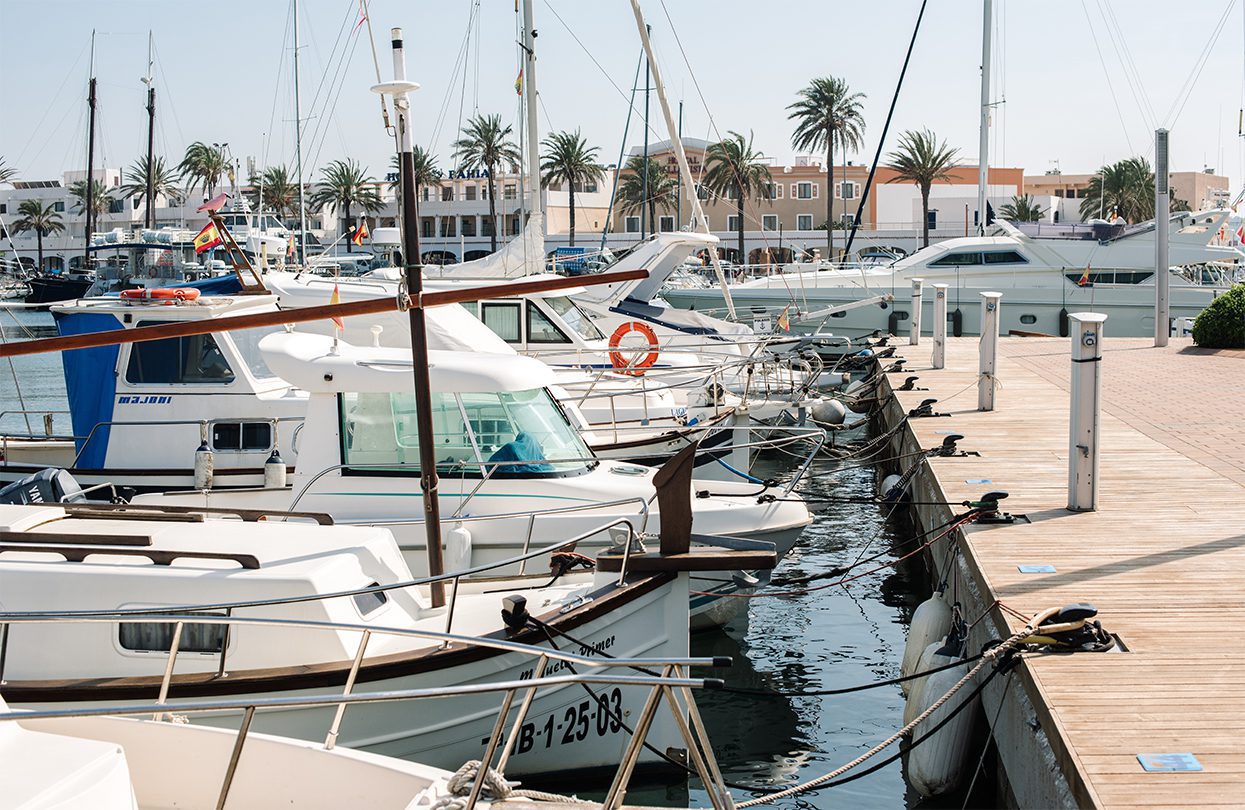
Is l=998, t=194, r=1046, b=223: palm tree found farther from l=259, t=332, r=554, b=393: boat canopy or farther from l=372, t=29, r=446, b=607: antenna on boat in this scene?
l=372, t=29, r=446, b=607: antenna on boat

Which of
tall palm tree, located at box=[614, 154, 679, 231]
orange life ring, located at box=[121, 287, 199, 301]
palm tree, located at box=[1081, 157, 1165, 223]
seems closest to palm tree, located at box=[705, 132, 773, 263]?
tall palm tree, located at box=[614, 154, 679, 231]

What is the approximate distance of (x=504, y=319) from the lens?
1986 cm

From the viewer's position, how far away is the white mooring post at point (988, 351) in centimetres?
1656

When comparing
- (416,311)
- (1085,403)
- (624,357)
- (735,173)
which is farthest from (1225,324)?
(735,173)

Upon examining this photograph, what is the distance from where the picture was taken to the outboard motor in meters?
10.0

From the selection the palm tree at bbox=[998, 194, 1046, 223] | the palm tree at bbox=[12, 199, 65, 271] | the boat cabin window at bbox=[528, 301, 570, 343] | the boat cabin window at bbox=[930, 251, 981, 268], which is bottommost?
the boat cabin window at bbox=[528, 301, 570, 343]

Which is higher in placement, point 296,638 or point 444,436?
point 444,436

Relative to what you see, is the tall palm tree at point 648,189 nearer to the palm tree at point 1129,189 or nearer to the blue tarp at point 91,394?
the palm tree at point 1129,189

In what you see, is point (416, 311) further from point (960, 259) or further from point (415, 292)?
point (960, 259)

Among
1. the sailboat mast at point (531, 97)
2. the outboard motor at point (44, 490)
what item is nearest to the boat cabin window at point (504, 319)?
the sailboat mast at point (531, 97)

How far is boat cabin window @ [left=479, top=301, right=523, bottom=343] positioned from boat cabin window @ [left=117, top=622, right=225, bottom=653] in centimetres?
1253

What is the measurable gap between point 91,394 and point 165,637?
20.9 ft

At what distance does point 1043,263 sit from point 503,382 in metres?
29.4

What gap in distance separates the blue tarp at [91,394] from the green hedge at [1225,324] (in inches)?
793
